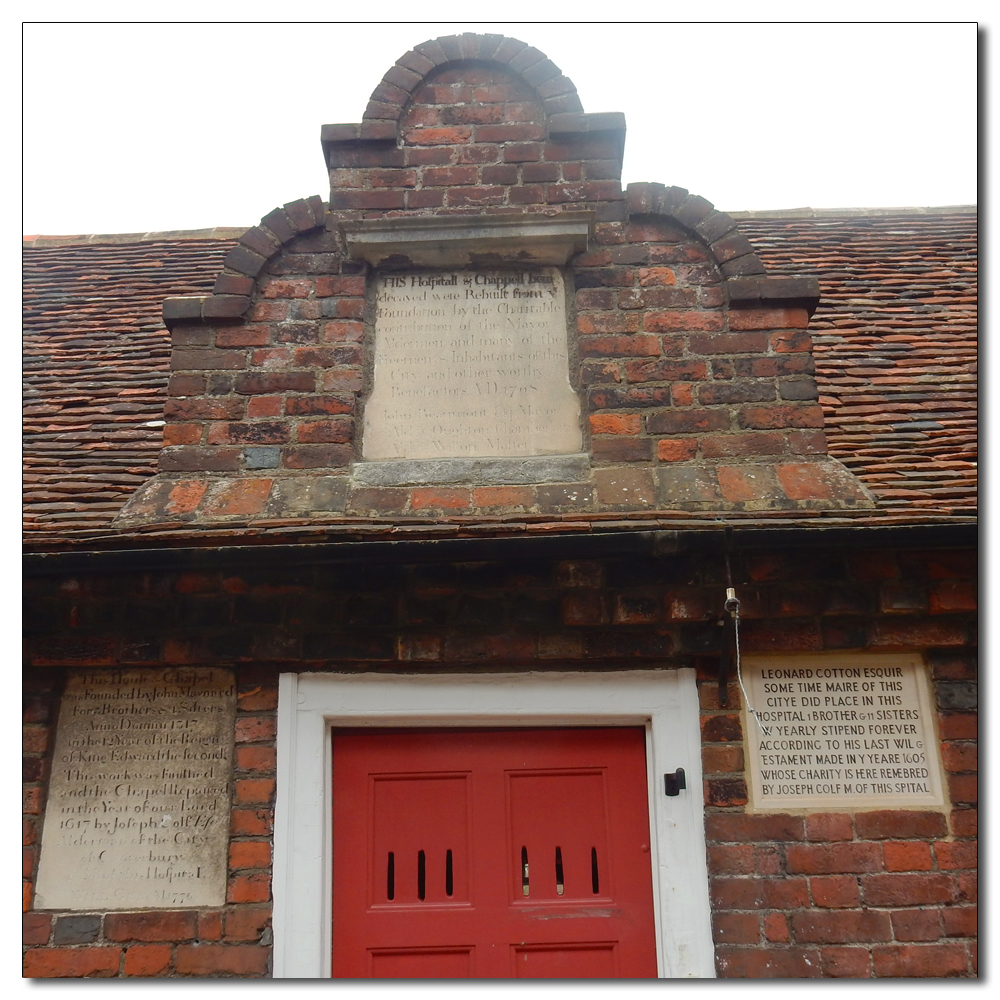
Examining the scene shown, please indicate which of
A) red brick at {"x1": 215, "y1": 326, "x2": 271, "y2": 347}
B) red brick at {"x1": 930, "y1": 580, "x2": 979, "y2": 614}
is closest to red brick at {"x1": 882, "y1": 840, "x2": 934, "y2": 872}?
red brick at {"x1": 930, "y1": 580, "x2": 979, "y2": 614}

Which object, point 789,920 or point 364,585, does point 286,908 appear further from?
point 789,920

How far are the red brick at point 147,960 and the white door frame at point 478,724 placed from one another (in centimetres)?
38

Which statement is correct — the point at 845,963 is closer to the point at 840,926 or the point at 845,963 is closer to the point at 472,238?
the point at 840,926

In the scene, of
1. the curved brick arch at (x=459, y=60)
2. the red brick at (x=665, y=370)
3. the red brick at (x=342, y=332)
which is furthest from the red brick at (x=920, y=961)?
the curved brick arch at (x=459, y=60)

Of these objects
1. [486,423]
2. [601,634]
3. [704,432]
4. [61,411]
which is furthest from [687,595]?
[61,411]

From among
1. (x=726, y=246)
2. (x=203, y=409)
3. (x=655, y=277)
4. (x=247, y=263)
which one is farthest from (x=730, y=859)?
(x=247, y=263)

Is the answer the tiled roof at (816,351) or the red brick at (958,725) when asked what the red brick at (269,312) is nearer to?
the tiled roof at (816,351)

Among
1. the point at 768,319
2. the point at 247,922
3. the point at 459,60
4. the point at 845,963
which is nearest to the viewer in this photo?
the point at 845,963

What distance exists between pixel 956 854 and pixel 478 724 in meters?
1.72

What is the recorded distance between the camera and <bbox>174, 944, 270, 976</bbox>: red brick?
318 cm

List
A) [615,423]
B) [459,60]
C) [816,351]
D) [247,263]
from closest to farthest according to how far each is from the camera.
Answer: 1. [615,423]
2. [247,263]
3. [459,60]
4. [816,351]

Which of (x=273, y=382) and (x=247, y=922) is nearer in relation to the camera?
(x=247, y=922)

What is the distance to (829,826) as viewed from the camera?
3293mm

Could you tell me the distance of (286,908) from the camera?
10.6 ft
